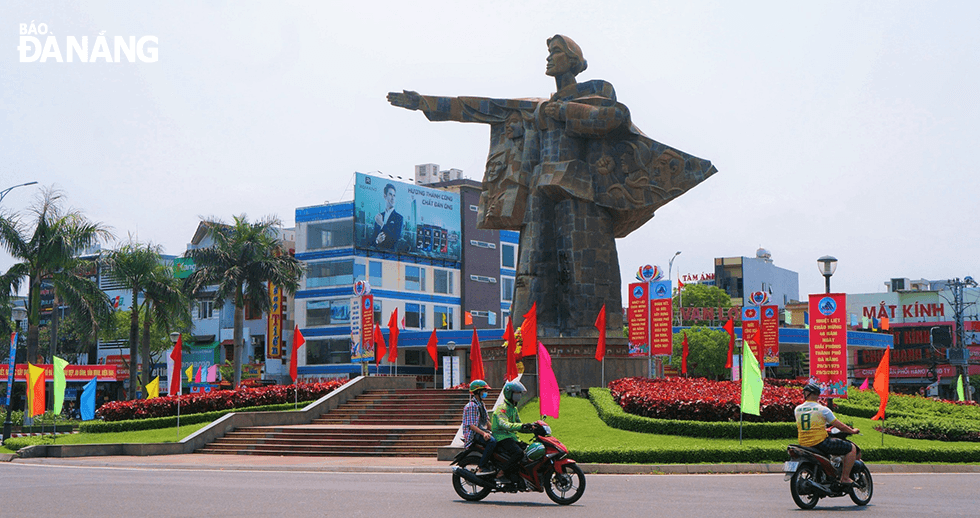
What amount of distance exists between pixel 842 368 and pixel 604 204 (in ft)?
32.1

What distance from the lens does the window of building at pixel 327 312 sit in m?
63.0

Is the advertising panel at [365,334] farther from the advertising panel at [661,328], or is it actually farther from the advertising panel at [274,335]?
the advertising panel at [274,335]

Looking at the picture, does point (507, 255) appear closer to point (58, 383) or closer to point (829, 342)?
point (58, 383)

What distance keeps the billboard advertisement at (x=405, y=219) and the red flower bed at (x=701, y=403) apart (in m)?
39.7

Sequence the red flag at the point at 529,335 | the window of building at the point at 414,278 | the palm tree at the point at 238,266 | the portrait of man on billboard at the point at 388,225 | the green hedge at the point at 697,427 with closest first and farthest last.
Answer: the green hedge at the point at 697,427, the red flag at the point at 529,335, the palm tree at the point at 238,266, the portrait of man on billboard at the point at 388,225, the window of building at the point at 414,278

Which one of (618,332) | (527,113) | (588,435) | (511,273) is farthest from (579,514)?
(511,273)

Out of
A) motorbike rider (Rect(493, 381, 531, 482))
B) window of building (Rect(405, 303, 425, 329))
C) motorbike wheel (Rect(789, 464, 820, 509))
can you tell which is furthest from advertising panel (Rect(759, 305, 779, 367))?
window of building (Rect(405, 303, 425, 329))

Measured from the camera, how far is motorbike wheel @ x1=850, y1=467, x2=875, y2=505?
12516 mm

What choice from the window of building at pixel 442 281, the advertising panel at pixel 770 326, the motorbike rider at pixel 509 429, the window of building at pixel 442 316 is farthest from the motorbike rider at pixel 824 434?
the window of building at pixel 442 281

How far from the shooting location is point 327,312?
2512 inches

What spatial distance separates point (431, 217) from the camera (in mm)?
67375

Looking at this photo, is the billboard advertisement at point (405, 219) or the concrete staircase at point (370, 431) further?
the billboard advertisement at point (405, 219)

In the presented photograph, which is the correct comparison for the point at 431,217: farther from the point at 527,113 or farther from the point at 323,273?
the point at 527,113

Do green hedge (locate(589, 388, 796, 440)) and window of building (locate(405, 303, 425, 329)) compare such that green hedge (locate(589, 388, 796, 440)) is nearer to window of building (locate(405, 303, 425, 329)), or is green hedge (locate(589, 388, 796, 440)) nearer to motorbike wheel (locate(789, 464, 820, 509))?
motorbike wheel (locate(789, 464, 820, 509))
